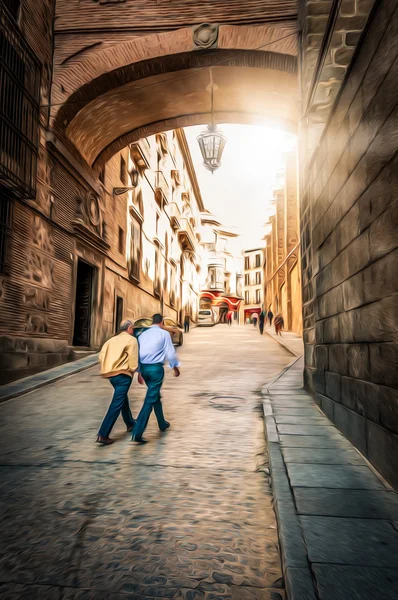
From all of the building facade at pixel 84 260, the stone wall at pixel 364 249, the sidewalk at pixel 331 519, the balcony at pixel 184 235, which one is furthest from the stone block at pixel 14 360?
the balcony at pixel 184 235

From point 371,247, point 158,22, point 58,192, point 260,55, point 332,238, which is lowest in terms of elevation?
point 371,247

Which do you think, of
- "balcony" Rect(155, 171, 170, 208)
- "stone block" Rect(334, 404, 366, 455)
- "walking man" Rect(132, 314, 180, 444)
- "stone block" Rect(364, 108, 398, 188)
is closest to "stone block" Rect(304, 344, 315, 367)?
"stone block" Rect(334, 404, 366, 455)

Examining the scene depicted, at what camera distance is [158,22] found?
39.0 feet

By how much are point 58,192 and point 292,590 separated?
12031mm

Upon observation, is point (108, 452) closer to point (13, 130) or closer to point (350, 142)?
point (350, 142)

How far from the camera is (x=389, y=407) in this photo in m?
3.83

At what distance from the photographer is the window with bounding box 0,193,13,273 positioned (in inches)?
377

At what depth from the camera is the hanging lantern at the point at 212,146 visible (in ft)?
34.4

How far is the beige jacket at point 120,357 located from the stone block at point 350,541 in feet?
10.0

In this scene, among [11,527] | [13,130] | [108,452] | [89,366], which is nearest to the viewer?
[11,527]

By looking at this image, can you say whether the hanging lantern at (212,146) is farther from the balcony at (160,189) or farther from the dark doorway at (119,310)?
the balcony at (160,189)

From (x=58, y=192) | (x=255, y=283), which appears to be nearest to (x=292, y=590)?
(x=58, y=192)

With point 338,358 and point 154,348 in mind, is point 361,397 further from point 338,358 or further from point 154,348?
point 154,348

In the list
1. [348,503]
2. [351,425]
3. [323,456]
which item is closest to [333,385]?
[351,425]
